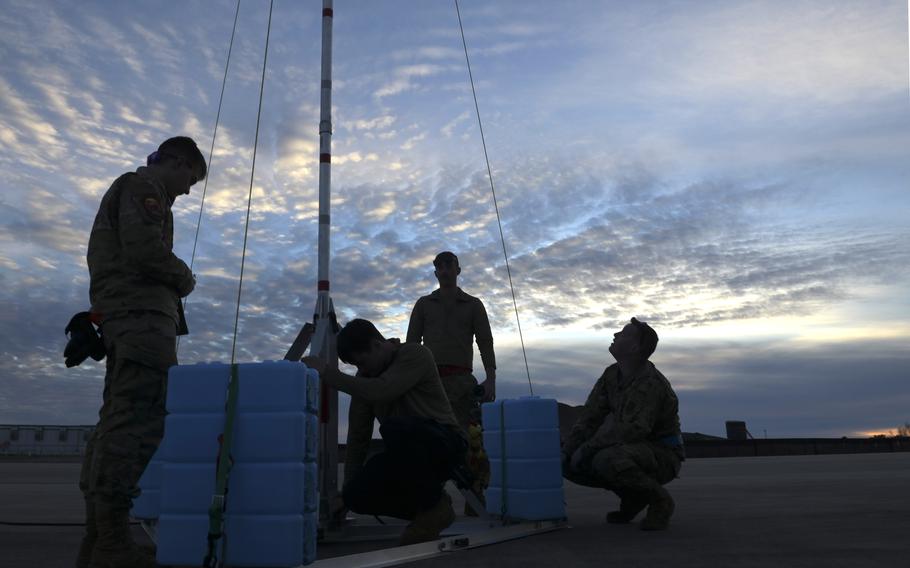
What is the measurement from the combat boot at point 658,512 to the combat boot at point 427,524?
149 centimetres

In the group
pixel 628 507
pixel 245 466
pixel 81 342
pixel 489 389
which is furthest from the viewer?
pixel 489 389

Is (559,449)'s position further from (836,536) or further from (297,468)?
(297,468)

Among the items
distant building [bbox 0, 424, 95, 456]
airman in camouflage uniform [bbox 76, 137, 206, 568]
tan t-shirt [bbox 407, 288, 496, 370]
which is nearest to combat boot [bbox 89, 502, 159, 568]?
airman in camouflage uniform [bbox 76, 137, 206, 568]

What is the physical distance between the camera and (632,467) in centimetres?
492

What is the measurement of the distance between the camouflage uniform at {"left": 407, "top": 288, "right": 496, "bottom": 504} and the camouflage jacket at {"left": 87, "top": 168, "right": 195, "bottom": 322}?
2.94 m

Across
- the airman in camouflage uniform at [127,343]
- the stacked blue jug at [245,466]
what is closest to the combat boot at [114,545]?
the airman in camouflage uniform at [127,343]

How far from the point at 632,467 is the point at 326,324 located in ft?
7.59

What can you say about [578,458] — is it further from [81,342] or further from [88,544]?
[81,342]

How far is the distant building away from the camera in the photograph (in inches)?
1606

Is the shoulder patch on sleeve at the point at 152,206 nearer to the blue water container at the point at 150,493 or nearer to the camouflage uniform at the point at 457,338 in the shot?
the blue water container at the point at 150,493

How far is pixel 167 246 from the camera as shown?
12.3 feet

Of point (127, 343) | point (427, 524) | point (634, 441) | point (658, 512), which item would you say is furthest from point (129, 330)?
point (658, 512)

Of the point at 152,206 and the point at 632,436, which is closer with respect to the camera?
the point at 152,206

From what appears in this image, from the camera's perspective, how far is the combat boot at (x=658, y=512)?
4.87 metres
